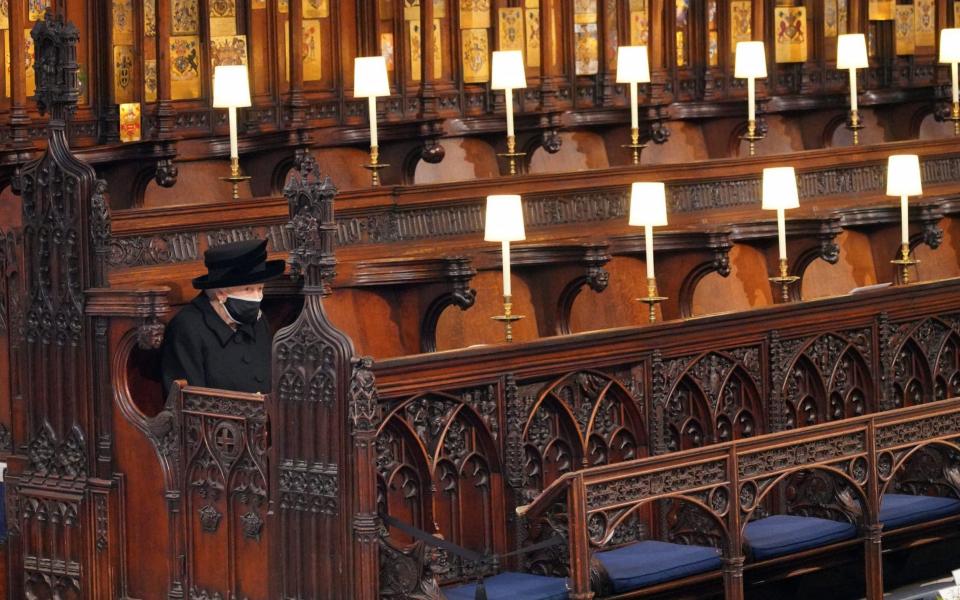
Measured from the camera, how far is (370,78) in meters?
11.0

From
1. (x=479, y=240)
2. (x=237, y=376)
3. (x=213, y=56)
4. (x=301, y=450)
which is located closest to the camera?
(x=301, y=450)

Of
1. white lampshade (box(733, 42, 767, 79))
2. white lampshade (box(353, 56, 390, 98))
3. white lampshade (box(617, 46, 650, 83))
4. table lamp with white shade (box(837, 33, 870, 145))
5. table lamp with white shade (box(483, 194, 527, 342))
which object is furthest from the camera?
table lamp with white shade (box(837, 33, 870, 145))

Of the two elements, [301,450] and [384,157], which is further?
[384,157]

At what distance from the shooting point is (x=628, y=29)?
14008 millimetres

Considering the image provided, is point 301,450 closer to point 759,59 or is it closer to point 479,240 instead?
point 479,240

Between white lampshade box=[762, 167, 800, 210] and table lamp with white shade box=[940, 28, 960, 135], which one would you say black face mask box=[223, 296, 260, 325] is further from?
table lamp with white shade box=[940, 28, 960, 135]

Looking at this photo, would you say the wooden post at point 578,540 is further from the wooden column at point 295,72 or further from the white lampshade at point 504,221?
the wooden column at point 295,72

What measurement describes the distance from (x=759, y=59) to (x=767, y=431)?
14.9ft

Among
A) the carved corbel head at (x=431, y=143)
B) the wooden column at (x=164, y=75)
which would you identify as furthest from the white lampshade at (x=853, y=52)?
the wooden column at (x=164, y=75)

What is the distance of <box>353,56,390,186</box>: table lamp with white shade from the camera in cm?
1077

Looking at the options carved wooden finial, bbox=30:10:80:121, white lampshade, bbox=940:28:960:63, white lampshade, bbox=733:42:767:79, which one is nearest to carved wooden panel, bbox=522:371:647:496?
carved wooden finial, bbox=30:10:80:121

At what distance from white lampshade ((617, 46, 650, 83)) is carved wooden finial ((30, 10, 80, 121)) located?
505cm

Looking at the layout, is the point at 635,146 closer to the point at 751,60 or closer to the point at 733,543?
the point at 751,60

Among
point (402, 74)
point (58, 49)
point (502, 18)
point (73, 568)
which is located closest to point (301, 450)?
point (73, 568)
